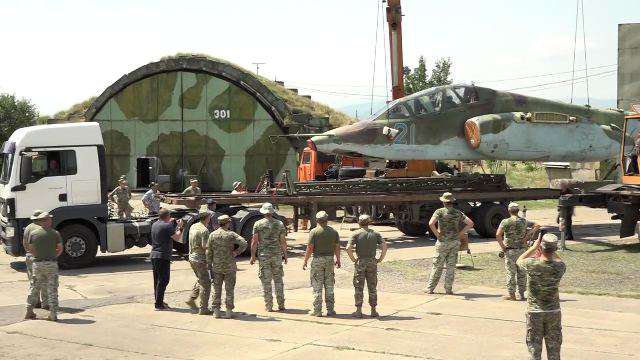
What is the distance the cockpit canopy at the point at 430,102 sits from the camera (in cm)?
2106

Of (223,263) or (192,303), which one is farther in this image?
(192,303)

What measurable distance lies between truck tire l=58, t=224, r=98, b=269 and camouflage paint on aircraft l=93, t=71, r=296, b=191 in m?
20.7

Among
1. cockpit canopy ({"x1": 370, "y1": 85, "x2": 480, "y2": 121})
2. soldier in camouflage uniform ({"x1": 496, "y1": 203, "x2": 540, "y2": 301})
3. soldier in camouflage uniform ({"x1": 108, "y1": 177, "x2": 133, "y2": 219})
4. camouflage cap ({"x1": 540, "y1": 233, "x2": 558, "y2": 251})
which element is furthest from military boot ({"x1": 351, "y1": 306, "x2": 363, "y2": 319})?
soldier in camouflage uniform ({"x1": 108, "y1": 177, "x2": 133, "y2": 219})

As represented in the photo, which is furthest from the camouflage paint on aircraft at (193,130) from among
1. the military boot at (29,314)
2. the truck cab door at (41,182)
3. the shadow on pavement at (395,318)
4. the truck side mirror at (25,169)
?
the shadow on pavement at (395,318)

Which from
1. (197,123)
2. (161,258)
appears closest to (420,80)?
(197,123)

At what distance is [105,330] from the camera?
10.7 meters

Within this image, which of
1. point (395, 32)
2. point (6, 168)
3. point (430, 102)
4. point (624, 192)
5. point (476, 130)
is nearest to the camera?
point (6, 168)

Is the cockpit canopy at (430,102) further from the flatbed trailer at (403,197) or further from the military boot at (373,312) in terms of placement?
the military boot at (373,312)

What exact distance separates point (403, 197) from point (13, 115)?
42.1 m

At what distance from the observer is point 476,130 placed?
829 inches

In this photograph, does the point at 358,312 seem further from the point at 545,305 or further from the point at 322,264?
the point at 545,305

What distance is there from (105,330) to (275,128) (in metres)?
27.7

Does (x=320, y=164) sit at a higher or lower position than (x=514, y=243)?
higher

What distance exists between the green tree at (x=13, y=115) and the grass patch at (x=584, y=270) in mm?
44054
